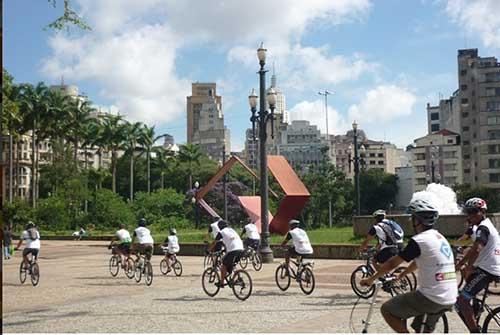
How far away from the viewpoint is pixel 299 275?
13.8 metres

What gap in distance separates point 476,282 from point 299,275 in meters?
6.73

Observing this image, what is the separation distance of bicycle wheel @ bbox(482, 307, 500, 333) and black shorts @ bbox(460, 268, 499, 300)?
0.28m

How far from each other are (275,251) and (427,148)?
268 ft

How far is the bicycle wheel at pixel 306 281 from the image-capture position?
1352cm

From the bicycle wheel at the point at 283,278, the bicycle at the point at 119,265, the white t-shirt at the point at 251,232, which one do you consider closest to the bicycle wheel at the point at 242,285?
the bicycle wheel at the point at 283,278

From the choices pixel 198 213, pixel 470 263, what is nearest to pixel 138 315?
pixel 470 263

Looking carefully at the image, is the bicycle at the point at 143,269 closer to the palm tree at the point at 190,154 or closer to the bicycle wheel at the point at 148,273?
the bicycle wheel at the point at 148,273

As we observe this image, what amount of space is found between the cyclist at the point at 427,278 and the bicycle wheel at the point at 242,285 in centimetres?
731

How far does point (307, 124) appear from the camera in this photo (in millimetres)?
178375

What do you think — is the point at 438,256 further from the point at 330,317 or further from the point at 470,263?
the point at 330,317

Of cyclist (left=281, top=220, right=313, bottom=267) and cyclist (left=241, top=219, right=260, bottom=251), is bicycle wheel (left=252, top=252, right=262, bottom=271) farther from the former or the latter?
cyclist (left=281, top=220, right=313, bottom=267)

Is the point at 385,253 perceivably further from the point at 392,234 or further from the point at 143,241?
the point at 143,241

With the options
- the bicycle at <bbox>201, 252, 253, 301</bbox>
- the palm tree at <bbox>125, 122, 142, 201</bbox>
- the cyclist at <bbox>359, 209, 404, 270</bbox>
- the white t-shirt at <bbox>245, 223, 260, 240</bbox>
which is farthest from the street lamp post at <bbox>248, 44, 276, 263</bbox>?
the palm tree at <bbox>125, 122, 142, 201</bbox>

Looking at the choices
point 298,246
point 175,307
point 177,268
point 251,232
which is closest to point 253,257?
point 251,232
